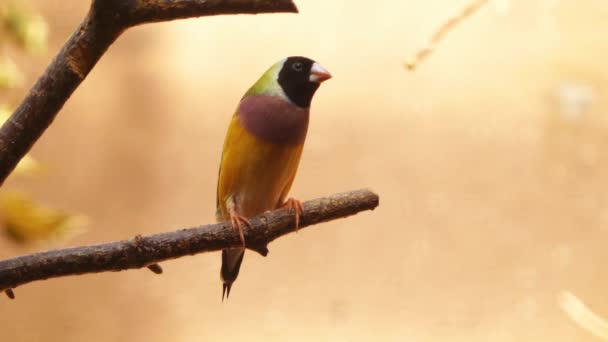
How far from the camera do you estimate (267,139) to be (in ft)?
2.72

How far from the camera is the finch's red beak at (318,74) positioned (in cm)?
80

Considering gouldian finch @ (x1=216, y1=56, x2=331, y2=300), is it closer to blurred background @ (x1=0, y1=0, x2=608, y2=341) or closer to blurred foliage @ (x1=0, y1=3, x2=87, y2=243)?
blurred foliage @ (x1=0, y1=3, x2=87, y2=243)

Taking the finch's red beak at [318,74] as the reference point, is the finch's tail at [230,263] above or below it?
below

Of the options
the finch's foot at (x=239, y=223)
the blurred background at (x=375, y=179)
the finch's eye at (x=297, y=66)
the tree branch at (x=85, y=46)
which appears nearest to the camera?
the tree branch at (x=85, y=46)

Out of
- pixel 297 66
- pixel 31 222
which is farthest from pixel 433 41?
pixel 31 222

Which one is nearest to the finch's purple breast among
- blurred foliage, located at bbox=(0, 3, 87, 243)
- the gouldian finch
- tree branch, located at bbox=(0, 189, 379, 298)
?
the gouldian finch

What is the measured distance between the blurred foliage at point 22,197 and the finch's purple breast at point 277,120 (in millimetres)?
476

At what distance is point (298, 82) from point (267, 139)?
0.08 m

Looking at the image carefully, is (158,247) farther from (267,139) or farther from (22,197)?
(22,197)

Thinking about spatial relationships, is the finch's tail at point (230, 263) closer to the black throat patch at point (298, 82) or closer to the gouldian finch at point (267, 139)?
the gouldian finch at point (267, 139)

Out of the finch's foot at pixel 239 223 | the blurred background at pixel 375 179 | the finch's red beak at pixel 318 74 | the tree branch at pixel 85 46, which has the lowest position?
the blurred background at pixel 375 179

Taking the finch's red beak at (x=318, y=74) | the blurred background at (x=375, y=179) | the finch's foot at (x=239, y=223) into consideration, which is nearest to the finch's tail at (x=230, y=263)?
the finch's foot at (x=239, y=223)

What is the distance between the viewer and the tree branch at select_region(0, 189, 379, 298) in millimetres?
659

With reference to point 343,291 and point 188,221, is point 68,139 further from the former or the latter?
point 343,291
